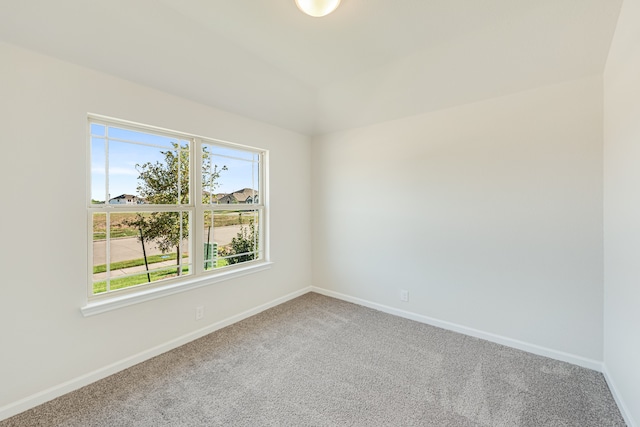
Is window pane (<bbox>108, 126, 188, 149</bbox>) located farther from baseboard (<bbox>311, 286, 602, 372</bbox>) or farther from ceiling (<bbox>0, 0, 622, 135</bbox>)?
baseboard (<bbox>311, 286, 602, 372</bbox>)

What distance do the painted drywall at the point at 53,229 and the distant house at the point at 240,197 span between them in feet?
2.89

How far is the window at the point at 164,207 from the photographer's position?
2.10m

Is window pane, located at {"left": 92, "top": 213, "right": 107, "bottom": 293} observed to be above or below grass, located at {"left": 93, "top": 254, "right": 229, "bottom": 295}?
above

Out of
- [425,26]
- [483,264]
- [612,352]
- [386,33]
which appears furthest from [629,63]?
[612,352]

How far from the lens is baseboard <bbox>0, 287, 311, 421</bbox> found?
166 centimetres

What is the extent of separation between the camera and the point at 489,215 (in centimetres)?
251

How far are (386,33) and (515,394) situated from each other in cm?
280

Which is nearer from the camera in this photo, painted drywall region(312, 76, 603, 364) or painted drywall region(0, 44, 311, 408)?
painted drywall region(0, 44, 311, 408)

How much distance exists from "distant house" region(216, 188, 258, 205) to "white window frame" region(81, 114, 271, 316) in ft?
0.19

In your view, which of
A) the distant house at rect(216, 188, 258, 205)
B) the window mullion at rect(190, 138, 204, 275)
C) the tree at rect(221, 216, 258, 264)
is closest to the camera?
the window mullion at rect(190, 138, 204, 275)

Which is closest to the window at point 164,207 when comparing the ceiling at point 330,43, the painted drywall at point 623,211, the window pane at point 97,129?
the window pane at point 97,129

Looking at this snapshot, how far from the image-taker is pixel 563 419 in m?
1.61

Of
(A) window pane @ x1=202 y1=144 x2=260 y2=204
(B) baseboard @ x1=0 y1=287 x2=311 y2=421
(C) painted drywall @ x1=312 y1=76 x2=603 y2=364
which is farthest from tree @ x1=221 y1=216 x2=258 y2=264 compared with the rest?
(C) painted drywall @ x1=312 y1=76 x2=603 y2=364

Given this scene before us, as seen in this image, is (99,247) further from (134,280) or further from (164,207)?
(164,207)
